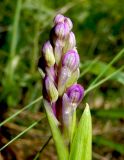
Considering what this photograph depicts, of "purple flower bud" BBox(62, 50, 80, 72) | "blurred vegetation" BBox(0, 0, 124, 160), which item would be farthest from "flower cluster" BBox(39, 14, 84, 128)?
"blurred vegetation" BBox(0, 0, 124, 160)

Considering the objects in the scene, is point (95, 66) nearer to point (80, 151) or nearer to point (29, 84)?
point (29, 84)

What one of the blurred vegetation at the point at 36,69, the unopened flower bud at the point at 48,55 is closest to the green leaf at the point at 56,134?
the unopened flower bud at the point at 48,55

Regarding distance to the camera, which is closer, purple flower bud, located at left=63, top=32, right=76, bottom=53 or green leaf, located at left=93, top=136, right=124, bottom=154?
purple flower bud, located at left=63, top=32, right=76, bottom=53

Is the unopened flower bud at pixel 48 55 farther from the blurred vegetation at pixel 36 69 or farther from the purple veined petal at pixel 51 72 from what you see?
the blurred vegetation at pixel 36 69

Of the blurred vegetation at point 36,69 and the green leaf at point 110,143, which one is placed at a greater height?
the blurred vegetation at point 36,69

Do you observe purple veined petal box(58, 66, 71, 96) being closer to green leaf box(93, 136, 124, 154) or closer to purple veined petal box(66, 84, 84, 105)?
purple veined petal box(66, 84, 84, 105)

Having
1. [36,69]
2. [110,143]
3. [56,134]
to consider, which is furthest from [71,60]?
[36,69]

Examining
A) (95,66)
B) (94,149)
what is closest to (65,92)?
(95,66)
